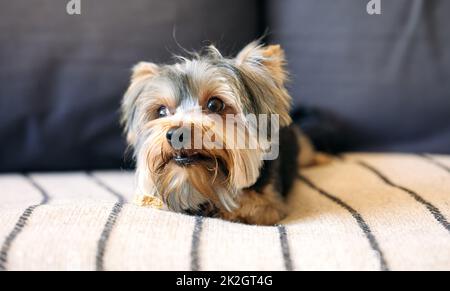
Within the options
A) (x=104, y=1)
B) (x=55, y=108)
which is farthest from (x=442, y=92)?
(x=55, y=108)

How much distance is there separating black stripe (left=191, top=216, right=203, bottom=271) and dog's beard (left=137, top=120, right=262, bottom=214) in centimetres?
15

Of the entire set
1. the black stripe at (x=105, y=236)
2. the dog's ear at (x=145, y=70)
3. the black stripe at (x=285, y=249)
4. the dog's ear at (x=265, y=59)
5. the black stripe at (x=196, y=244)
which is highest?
the dog's ear at (x=265, y=59)

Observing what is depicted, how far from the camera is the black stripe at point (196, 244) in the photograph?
1017mm

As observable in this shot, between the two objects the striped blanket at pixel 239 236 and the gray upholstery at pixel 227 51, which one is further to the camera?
the gray upholstery at pixel 227 51

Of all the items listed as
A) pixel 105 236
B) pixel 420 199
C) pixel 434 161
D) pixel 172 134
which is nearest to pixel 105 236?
pixel 105 236

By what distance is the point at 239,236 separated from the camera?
1.13 metres

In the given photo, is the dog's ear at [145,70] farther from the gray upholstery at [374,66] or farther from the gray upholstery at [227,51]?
the gray upholstery at [374,66]

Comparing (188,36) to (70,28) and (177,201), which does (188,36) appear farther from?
(177,201)

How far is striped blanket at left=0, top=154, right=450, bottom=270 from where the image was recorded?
3.33ft

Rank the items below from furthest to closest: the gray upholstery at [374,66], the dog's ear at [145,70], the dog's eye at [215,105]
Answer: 1. the gray upholstery at [374,66]
2. the dog's ear at [145,70]
3. the dog's eye at [215,105]

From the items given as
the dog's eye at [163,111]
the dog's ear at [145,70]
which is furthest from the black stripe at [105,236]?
the dog's ear at [145,70]

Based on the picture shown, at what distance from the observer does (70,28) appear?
1764mm

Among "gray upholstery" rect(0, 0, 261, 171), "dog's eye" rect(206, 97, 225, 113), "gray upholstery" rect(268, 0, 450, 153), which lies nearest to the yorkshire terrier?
"dog's eye" rect(206, 97, 225, 113)
